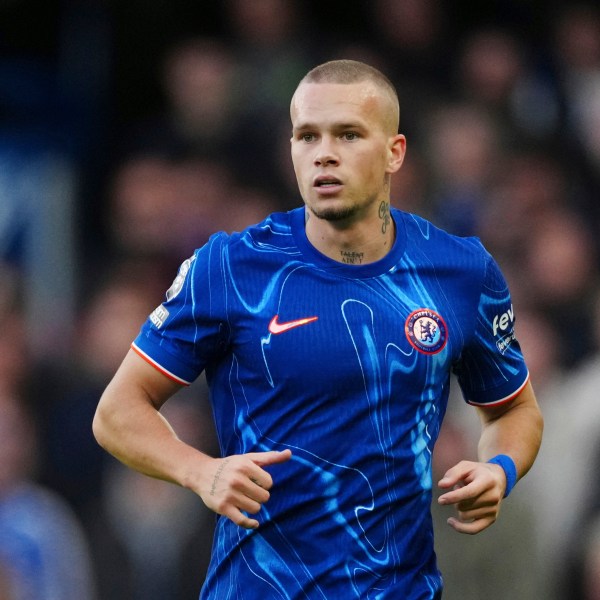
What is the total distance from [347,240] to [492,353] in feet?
2.15

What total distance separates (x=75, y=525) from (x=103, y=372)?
Answer: 2.87 ft

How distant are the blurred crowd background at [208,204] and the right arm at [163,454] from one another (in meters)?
3.00

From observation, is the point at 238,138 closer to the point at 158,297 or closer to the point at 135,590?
the point at 158,297

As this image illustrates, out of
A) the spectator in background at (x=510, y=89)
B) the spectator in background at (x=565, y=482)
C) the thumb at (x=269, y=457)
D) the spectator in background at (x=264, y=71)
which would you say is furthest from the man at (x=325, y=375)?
the spectator in background at (x=510, y=89)

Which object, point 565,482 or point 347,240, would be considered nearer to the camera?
point 347,240

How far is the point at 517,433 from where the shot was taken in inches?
181

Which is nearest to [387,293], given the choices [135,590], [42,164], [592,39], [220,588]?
[220,588]

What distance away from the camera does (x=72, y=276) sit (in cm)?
846

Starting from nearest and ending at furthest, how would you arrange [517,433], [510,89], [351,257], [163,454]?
[163,454]
[351,257]
[517,433]
[510,89]

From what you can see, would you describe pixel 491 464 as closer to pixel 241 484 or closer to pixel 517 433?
pixel 517 433

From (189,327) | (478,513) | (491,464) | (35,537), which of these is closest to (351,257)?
(189,327)

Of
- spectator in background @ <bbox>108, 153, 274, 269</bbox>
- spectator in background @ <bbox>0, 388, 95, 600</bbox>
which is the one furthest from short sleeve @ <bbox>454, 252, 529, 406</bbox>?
spectator in background @ <bbox>108, 153, 274, 269</bbox>

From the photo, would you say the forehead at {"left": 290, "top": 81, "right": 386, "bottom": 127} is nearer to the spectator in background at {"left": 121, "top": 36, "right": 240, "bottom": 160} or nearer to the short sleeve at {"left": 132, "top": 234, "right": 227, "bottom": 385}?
the short sleeve at {"left": 132, "top": 234, "right": 227, "bottom": 385}

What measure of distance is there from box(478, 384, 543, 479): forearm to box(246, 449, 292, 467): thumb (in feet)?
3.17
